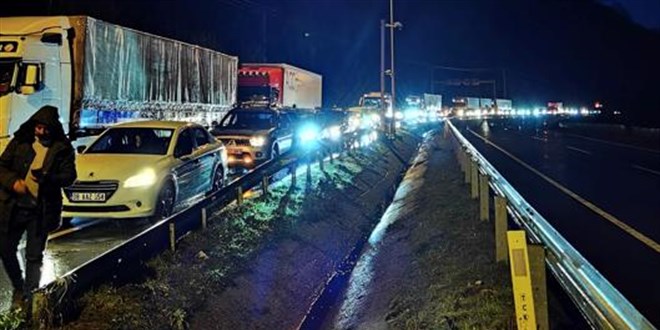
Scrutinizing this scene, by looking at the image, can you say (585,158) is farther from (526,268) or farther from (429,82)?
(429,82)

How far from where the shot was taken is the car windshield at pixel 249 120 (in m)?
18.7

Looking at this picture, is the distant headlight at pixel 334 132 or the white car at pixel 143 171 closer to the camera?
the white car at pixel 143 171

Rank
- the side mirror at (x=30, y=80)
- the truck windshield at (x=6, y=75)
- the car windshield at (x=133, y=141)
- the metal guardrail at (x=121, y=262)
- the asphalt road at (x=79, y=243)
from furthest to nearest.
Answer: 1. the side mirror at (x=30, y=80)
2. the truck windshield at (x=6, y=75)
3. the car windshield at (x=133, y=141)
4. the asphalt road at (x=79, y=243)
5. the metal guardrail at (x=121, y=262)

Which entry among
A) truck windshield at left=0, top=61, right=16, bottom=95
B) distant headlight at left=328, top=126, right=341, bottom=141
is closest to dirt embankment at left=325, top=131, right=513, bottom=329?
distant headlight at left=328, top=126, right=341, bottom=141

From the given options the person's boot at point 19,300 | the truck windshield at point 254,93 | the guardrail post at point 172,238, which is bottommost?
the person's boot at point 19,300

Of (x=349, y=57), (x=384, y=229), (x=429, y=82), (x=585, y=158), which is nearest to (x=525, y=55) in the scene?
(x=429, y=82)

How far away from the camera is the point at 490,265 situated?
24.1ft

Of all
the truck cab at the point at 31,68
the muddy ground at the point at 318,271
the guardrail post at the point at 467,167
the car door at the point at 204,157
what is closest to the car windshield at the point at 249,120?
the muddy ground at the point at 318,271

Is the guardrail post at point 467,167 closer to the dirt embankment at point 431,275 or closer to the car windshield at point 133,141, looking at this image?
the dirt embankment at point 431,275

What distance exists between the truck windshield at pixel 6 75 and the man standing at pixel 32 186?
353 inches

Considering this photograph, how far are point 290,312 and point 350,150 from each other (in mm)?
14538

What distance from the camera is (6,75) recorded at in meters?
14.1

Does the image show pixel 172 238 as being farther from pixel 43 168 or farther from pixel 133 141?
pixel 133 141

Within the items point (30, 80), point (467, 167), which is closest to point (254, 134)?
point (30, 80)
